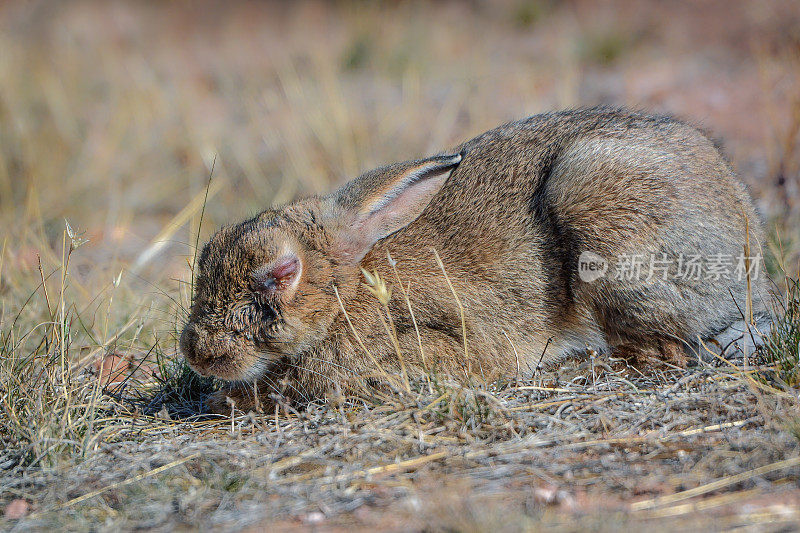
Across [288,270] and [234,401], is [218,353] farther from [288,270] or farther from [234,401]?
[288,270]

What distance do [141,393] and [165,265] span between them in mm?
2153

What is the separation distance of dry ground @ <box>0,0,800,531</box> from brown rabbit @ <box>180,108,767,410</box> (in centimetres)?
24

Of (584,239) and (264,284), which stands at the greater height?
(264,284)

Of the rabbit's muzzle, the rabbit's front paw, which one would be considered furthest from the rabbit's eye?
the rabbit's front paw

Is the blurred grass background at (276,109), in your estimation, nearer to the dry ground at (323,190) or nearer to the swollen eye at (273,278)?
the dry ground at (323,190)

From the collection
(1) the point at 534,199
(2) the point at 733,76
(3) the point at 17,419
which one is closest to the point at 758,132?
(2) the point at 733,76

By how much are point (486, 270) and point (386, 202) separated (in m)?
0.59

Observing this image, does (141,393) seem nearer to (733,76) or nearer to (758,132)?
(758,132)

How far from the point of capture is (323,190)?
7074 millimetres

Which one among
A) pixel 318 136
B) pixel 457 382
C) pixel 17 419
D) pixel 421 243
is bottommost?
pixel 457 382

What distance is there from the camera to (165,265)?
20.4 feet

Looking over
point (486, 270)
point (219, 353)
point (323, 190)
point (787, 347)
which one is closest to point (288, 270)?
point (219, 353)

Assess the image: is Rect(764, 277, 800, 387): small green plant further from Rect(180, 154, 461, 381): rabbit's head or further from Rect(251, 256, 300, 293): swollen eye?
Rect(251, 256, 300, 293): swollen eye

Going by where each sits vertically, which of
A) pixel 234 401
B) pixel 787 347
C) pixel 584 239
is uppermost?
pixel 584 239
